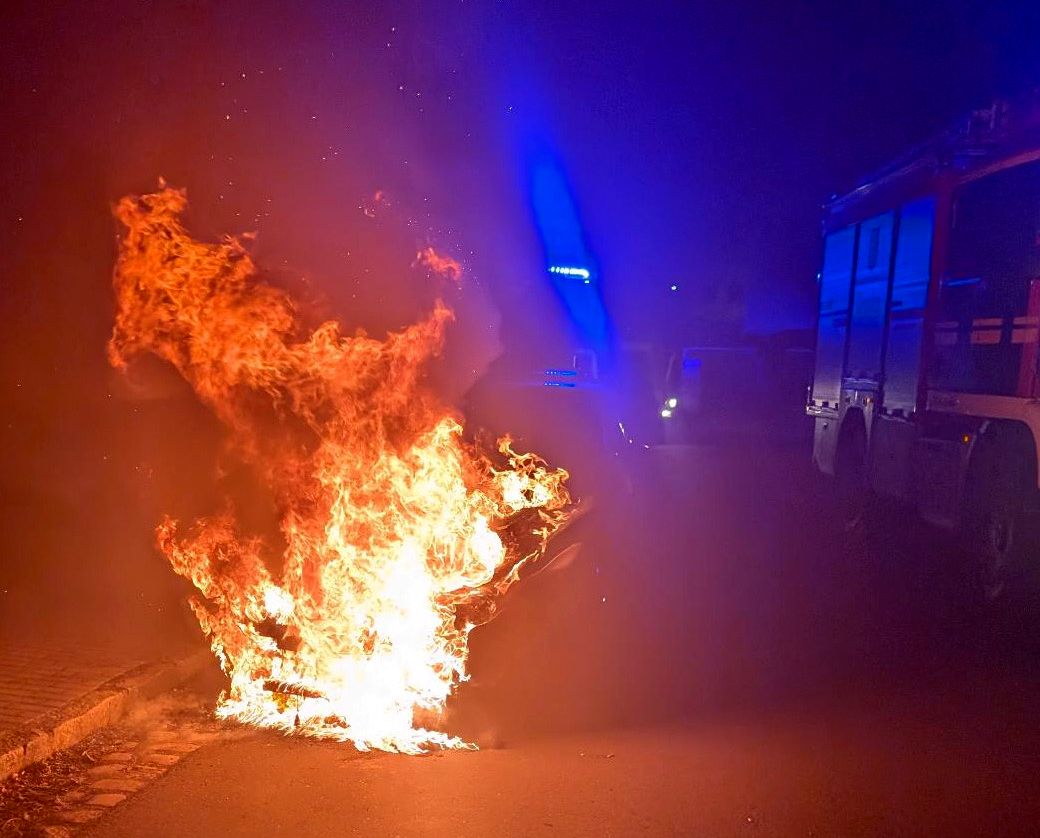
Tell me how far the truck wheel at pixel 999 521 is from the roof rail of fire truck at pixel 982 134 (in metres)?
2.81

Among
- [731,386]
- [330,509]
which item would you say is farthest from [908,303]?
[731,386]

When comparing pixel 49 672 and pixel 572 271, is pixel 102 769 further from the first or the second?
pixel 572 271

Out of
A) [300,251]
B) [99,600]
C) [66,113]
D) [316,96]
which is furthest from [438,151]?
[99,600]

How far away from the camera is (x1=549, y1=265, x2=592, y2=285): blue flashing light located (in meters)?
11.2

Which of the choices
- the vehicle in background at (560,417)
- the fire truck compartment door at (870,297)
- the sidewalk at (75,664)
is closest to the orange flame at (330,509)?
the vehicle in background at (560,417)

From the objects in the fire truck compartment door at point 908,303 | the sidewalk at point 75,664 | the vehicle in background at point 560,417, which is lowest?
the sidewalk at point 75,664

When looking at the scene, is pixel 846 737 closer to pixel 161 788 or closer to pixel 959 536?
pixel 161 788

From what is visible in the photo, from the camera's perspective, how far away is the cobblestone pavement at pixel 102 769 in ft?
13.8

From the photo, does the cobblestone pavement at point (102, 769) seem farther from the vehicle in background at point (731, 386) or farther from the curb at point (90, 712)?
the vehicle in background at point (731, 386)

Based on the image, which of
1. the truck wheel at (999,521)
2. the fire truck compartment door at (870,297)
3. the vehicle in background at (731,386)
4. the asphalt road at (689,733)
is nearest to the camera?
the asphalt road at (689,733)

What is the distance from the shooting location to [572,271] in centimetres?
1130

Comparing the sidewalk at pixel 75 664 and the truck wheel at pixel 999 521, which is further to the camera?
the truck wheel at pixel 999 521

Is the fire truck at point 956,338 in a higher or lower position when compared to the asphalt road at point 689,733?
higher

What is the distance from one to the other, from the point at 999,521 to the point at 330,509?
20.1 ft
